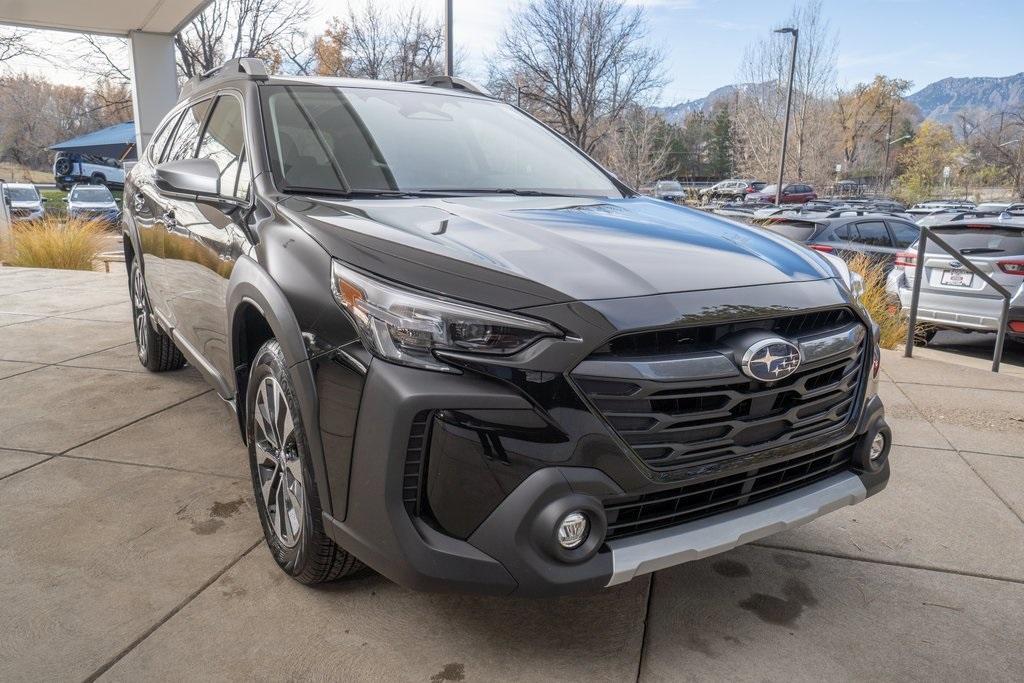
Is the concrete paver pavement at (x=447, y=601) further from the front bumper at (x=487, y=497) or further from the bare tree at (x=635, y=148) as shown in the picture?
the bare tree at (x=635, y=148)

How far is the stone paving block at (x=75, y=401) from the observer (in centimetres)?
427

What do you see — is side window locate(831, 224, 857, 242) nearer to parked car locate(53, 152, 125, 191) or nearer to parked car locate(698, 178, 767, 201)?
parked car locate(698, 178, 767, 201)

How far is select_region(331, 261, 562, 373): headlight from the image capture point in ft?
6.65

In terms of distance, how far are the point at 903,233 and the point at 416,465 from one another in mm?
12051

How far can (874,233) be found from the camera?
11.9 metres

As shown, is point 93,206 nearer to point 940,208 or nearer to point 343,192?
point 343,192

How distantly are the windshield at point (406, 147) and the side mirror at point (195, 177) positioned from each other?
24cm

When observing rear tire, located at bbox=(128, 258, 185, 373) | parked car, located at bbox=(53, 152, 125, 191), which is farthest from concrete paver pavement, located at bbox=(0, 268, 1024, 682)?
parked car, located at bbox=(53, 152, 125, 191)

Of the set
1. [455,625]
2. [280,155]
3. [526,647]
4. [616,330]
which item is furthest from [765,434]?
[280,155]

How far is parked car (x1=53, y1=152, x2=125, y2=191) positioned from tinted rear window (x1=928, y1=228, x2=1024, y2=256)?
40.4 m

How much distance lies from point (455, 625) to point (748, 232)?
182 cm

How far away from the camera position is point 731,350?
2182mm

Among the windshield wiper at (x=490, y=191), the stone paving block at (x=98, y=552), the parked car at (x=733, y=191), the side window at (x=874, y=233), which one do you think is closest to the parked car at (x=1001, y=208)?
the side window at (x=874, y=233)

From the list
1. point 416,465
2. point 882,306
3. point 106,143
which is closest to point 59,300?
point 416,465
